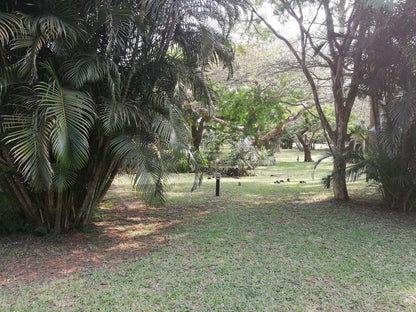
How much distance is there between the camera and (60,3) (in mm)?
4562

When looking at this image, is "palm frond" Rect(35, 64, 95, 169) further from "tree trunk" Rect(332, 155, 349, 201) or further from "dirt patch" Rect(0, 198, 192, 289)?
"tree trunk" Rect(332, 155, 349, 201)

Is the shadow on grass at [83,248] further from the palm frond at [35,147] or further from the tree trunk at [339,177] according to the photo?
the tree trunk at [339,177]

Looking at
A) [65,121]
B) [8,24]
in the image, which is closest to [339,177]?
[65,121]

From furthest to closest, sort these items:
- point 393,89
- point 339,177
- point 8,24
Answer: point 339,177 → point 393,89 → point 8,24

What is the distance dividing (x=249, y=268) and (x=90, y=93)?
340 centimetres

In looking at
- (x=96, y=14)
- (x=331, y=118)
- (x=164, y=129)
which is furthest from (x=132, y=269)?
(x=331, y=118)

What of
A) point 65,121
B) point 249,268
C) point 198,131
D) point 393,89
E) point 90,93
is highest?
point 198,131

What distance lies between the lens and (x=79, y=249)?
203 inches

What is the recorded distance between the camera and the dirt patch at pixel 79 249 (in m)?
4.32

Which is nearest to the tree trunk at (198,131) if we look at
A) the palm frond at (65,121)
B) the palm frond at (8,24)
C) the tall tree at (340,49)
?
the tall tree at (340,49)

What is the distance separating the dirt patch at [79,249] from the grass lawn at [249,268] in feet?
0.19

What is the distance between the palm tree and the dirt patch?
0.40m

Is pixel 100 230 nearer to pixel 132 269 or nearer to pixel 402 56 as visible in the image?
pixel 132 269

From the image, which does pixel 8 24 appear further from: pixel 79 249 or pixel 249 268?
pixel 249 268
